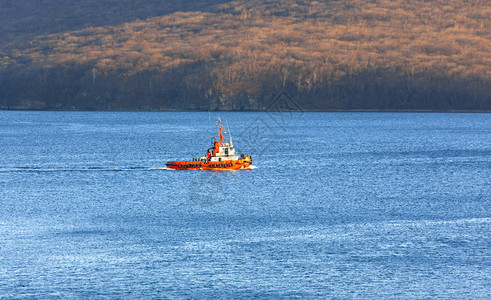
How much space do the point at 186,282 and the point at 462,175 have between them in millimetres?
69602

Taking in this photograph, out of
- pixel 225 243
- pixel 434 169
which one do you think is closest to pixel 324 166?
pixel 434 169

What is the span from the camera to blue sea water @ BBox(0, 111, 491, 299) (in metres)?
46.4

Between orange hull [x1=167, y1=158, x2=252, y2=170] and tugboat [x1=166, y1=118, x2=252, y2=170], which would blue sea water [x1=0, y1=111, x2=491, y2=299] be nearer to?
orange hull [x1=167, y1=158, x2=252, y2=170]

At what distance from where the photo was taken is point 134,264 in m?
50.1

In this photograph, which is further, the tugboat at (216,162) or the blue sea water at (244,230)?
the tugboat at (216,162)

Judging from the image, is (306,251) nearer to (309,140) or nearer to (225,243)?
(225,243)

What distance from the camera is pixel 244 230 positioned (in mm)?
61031

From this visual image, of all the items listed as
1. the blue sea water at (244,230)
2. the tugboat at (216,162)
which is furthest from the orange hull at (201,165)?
the blue sea water at (244,230)

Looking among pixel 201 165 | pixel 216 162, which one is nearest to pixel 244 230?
pixel 216 162

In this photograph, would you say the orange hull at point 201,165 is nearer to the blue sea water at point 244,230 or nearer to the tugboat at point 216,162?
the tugboat at point 216,162

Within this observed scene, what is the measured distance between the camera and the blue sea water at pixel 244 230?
4638 centimetres

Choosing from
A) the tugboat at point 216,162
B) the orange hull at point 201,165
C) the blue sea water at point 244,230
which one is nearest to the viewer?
the blue sea water at point 244,230

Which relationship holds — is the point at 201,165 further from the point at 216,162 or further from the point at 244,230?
the point at 244,230

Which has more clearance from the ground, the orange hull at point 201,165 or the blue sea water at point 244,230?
the orange hull at point 201,165
